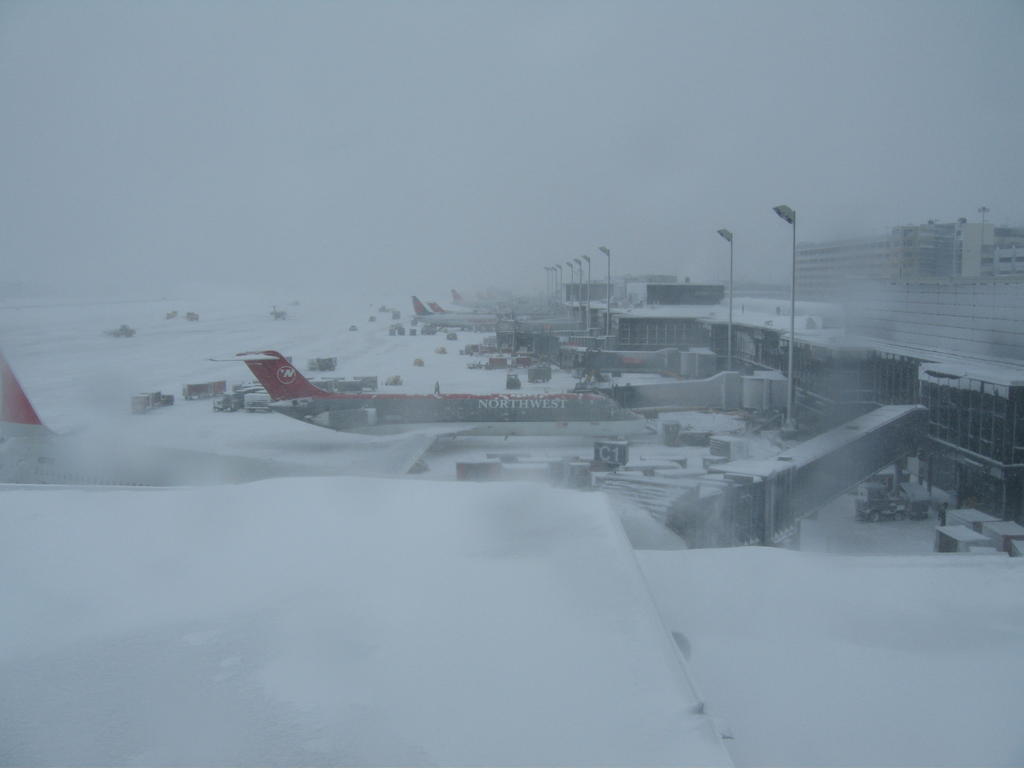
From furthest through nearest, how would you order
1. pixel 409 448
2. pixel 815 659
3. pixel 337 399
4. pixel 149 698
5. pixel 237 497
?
1. pixel 337 399
2. pixel 409 448
3. pixel 237 497
4. pixel 815 659
5. pixel 149 698

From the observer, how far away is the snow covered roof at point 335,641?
7.99 ft

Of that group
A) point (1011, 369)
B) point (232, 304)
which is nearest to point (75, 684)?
point (1011, 369)

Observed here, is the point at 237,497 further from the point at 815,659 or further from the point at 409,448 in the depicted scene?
the point at 409,448

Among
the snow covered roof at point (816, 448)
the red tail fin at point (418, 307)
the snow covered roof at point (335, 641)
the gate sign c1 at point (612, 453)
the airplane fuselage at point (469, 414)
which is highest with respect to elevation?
the red tail fin at point (418, 307)

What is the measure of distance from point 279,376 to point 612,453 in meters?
8.87

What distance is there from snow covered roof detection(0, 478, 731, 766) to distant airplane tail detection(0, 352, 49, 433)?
10.7 metres

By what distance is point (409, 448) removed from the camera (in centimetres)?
1719

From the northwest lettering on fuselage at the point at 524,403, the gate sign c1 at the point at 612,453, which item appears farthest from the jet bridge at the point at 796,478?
the northwest lettering on fuselage at the point at 524,403

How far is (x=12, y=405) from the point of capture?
1345 centimetres

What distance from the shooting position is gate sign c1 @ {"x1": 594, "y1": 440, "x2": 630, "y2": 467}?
16188mm

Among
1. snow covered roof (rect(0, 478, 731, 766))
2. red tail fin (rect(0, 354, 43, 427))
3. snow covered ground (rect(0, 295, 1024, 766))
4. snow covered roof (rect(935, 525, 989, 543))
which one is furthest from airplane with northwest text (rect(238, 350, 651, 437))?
snow covered roof (rect(0, 478, 731, 766))

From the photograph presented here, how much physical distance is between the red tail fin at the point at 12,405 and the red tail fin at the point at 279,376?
5.85 meters

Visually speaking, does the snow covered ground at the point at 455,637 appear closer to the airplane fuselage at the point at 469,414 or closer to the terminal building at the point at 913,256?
the airplane fuselage at the point at 469,414

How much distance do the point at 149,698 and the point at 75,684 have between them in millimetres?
317
